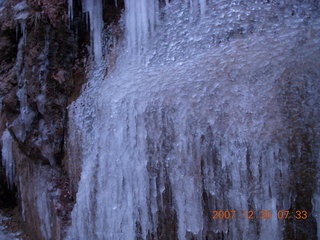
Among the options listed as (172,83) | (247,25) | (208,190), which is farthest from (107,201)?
(247,25)

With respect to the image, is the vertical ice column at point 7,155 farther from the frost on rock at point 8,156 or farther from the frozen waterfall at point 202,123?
the frozen waterfall at point 202,123

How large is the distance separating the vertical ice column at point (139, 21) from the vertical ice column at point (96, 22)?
43 centimetres

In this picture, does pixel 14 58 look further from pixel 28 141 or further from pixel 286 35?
pixel 286 35

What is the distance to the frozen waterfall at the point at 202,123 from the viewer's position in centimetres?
224

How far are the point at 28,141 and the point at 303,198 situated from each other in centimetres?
303

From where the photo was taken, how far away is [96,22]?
358 cm

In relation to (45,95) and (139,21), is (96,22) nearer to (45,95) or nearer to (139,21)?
(139,21)

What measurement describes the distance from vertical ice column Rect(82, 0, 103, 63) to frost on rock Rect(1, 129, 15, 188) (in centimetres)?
213

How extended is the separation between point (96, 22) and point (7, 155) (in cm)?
262

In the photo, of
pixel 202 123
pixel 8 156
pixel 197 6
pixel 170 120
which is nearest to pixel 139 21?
pixel 197 6

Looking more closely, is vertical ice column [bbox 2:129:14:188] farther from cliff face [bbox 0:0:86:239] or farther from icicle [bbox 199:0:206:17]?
icicle [bbox 199:0:206:17]

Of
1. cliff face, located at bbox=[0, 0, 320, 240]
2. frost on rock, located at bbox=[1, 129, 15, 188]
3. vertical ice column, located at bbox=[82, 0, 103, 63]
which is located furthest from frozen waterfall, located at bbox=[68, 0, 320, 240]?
Result: frost on rock, located at bbox=[1, 129, 15, 188]

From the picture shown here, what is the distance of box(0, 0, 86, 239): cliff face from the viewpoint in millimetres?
3541

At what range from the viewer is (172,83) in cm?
276
